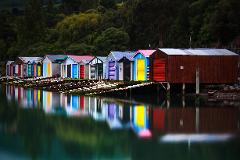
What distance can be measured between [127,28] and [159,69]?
147 ft

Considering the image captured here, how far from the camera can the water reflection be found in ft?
76.1

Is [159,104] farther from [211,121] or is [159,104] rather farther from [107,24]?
[107,24]

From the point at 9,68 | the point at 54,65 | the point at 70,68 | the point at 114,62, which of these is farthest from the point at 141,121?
the point at 9,68

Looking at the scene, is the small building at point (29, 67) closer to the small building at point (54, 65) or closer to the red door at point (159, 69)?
the small building at point (54, 65)

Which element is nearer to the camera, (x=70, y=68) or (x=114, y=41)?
(x=70, y=68)

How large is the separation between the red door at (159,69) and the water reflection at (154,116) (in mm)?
10355

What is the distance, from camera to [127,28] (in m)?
90.7

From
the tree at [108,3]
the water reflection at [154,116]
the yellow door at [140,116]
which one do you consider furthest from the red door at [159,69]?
the tree at [108,3]

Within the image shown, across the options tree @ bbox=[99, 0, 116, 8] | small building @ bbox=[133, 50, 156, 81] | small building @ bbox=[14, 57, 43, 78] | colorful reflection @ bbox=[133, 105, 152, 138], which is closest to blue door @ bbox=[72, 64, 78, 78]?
small building @ bbox=[14, 57, 43, 78]

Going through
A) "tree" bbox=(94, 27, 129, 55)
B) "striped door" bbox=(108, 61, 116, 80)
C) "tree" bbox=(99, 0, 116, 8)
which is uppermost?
"tree" bbox=(99, 0, 116, 8)

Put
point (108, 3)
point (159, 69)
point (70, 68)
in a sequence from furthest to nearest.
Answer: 1. point (108, 3)
2. point (70, 68)
3. point (159, 69)

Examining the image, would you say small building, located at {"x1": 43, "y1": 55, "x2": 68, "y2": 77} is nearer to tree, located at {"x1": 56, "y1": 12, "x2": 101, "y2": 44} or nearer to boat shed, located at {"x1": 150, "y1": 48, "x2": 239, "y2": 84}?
A: tree, located at {"x1": 56, "y1": 12, "x2": 101, "y2": 44}

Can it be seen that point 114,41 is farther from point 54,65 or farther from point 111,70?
point 111,70

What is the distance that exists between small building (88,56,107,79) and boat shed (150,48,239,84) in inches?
629
